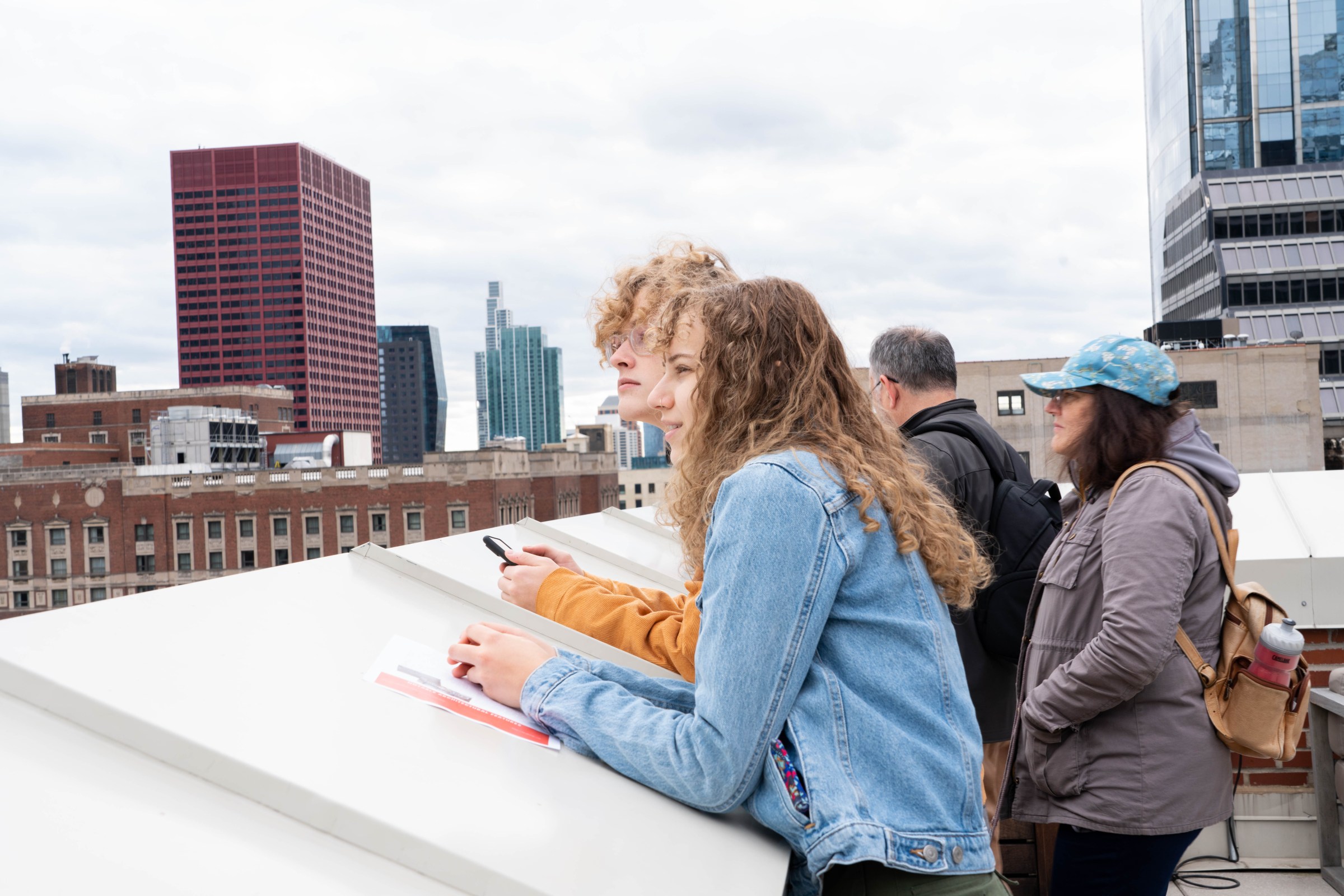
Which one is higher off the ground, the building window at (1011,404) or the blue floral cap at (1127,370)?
the building window at (1011,404)

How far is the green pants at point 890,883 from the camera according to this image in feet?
4.36

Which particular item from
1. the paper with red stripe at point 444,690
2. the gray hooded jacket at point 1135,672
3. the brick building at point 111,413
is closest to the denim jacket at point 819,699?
the paper with red stripe at point 444,690

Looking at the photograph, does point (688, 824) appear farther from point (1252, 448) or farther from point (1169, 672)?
point (1252, 448)

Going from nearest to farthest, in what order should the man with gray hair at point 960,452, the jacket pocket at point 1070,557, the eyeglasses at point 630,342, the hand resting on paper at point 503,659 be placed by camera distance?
the hand resting on paper at point 503,659 < the jacket pocket at point 1070,557 < the eyeglasses at point 630,342 < the man with gray hair at point 960,452

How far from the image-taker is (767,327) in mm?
1512

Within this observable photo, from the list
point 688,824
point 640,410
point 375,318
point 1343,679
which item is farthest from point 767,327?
point 375,318

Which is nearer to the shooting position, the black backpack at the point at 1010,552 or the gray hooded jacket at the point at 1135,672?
the gray hooded jacket at the point at 1135,672

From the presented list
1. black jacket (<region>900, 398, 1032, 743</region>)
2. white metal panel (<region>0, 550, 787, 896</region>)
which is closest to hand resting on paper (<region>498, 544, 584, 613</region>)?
white metal panel (<region>0, 550, 787, 896</region>)

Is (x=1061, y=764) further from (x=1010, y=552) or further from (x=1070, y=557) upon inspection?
(x=1010, y=552)

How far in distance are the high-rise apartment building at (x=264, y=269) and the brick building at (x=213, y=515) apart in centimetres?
8946

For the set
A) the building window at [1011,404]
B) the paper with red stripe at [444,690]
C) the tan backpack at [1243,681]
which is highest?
the building window at [1011,404]

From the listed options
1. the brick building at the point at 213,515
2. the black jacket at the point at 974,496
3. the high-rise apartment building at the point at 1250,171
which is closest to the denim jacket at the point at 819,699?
the black jacket at the point at 974,496

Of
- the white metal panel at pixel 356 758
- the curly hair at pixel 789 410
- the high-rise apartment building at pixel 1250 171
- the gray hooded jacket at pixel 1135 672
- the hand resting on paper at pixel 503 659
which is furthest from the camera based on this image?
the high-rise apartment building at pixel 1250 171

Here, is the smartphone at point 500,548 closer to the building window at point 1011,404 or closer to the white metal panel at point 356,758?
the white metal panel at point 356,758
